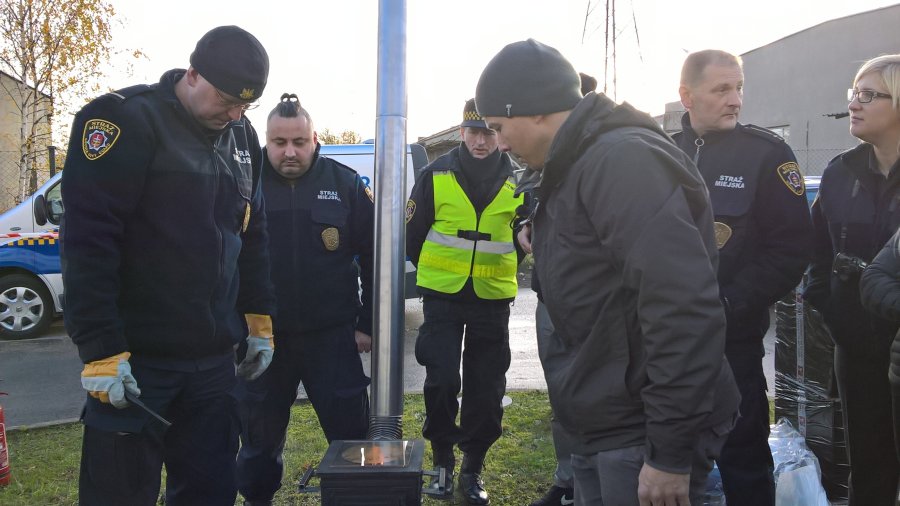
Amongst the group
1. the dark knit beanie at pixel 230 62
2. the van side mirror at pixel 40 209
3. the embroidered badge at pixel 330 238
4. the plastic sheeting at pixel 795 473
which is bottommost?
the plastic sheeting at pixel 795 473

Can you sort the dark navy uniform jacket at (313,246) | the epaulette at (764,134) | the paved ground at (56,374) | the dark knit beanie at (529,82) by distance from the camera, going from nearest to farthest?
the dark knit beanie at (529,82) < the epaulette at (764,134) < the dark navy uniform jacket at (313,246) < the paved ground at (56,374)

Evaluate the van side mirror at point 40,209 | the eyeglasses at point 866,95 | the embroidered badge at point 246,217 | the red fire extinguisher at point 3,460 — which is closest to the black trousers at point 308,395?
the embroidered badge at point 246,217

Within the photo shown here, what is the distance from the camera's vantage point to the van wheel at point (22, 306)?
27.0 ft

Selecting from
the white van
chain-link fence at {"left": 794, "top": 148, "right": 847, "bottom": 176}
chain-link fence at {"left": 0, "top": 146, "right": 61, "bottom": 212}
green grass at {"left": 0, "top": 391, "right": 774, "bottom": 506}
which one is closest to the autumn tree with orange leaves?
chain-link fence at {"left": 0, "top": 146, "right": 61, "bottom": 212}

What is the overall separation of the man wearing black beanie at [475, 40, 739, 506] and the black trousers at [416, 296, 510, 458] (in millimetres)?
1889

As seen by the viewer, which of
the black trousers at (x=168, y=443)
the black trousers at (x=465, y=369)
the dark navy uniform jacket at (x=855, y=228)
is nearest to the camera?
the black trousers at (x=168, y=443)

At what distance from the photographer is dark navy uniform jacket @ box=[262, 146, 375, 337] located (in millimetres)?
3381

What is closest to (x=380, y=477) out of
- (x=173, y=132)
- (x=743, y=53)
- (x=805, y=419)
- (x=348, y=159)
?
(x=173, y=132)

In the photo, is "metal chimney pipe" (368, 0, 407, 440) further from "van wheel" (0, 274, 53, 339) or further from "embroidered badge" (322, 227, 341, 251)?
"van wheel" (0, 274, 53, 339)

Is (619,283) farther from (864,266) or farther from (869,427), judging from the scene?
(869,427)

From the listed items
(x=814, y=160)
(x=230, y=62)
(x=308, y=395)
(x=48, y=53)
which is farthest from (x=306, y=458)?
(x=814, y=160)

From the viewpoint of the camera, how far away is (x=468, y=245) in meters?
3.90

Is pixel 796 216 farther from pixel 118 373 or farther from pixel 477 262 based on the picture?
pixel 118 373

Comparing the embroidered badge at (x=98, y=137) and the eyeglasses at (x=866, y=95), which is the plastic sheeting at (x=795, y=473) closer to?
the eyeglasses at (x=866, y=95)
